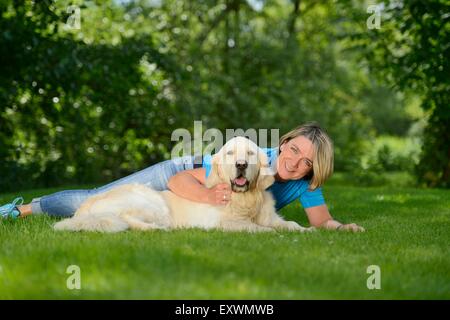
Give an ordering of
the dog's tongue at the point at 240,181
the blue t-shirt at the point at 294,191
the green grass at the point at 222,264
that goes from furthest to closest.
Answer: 1. the blue t-shirt at the point at 294,191
2. the dog's tongue at the point at 240,181
3. the green grass at the point at 222,264

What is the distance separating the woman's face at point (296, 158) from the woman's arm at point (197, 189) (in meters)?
0.57

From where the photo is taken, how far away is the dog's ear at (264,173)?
5079 mm

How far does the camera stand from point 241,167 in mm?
4957

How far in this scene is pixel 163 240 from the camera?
14.7 feet

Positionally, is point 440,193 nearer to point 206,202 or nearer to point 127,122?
point 206,202

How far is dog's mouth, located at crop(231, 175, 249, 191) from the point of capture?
5.07 meters

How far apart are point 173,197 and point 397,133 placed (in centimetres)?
2550

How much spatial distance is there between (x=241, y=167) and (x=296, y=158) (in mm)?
A: 625

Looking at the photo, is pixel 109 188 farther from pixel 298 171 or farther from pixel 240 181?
pixel 298 171

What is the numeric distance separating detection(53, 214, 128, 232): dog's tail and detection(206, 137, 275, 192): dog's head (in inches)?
36.0
